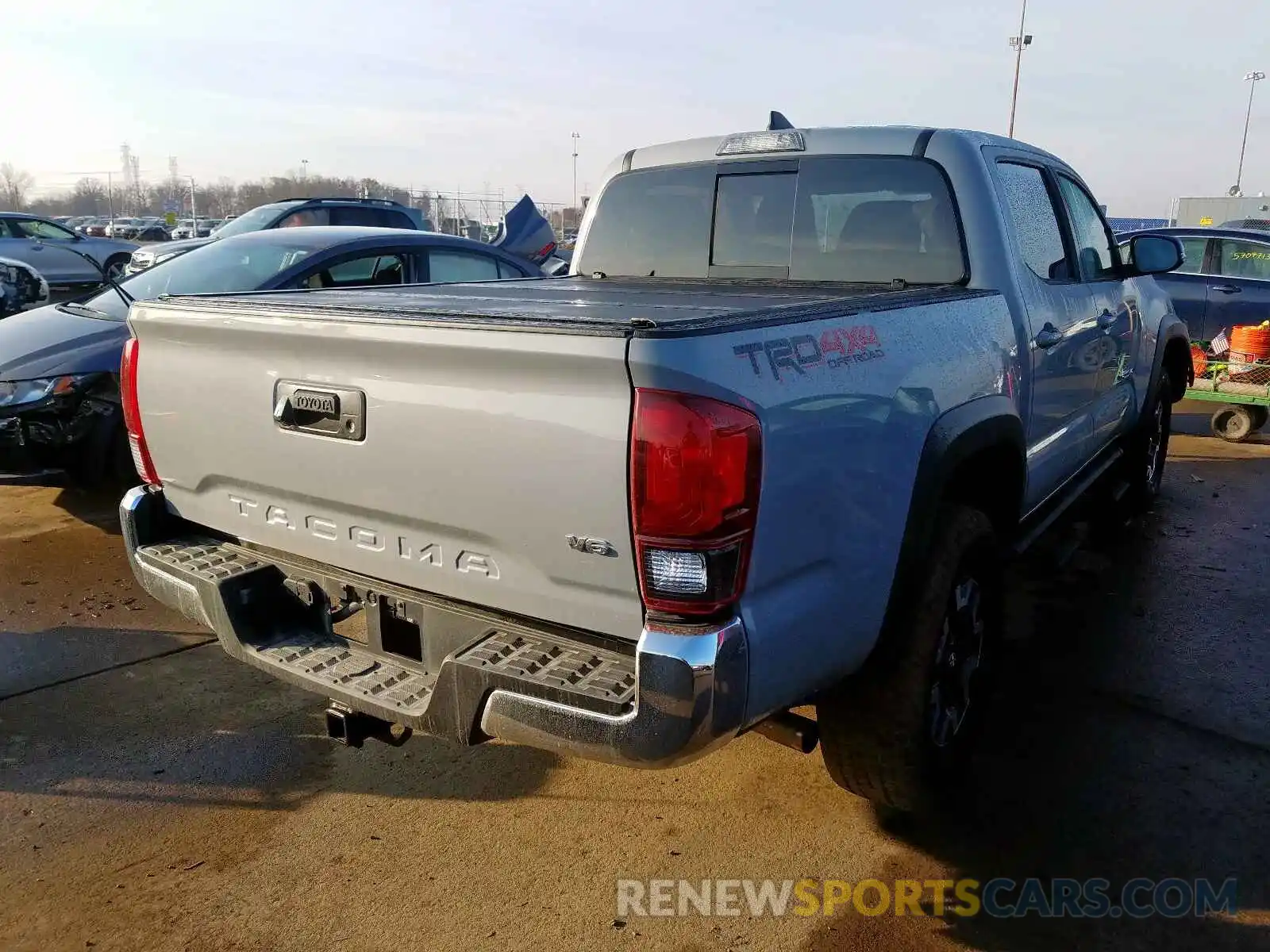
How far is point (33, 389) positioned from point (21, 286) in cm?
834

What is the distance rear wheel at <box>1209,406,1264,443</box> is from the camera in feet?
30.1

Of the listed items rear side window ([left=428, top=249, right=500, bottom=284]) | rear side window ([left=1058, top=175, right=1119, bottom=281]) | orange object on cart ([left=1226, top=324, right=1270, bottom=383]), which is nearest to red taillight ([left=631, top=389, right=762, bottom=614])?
rear side window ([left=1058, top=175, right=1119, bottom=281])

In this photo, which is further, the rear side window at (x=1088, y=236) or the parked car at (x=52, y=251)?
the parked car at (x=52, y=251)

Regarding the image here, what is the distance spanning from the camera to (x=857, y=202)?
12.8 feet

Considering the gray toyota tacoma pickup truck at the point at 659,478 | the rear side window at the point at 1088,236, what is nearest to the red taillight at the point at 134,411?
the gray toyota tacoma pickup truck at the point at 659,478

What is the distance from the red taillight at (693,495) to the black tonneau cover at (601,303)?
18 centimetres

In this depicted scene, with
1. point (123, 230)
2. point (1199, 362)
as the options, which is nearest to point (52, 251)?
point (1199, 362)

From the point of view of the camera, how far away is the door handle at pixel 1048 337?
3.65 m

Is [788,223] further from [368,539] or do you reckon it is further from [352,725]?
[352,725]

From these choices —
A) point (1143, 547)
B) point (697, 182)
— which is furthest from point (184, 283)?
point (1143, 547)

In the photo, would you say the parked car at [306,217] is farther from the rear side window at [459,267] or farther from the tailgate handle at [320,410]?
the tailgate handle at [320,410]

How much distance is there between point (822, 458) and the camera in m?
2.27

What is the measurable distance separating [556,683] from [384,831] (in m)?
1.25

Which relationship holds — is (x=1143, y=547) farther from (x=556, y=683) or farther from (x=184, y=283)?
(x=184, y=283)
